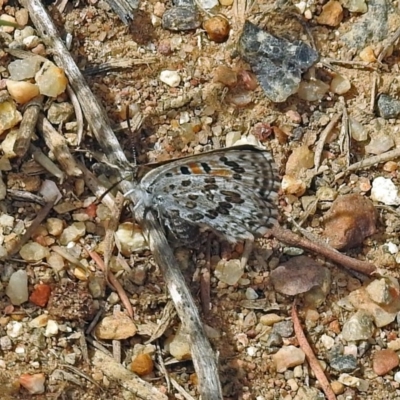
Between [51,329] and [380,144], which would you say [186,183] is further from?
[380,144]

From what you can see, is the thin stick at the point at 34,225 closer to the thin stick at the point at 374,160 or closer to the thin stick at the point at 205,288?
the thin stick at the point at 205,288

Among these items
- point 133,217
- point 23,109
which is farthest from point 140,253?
point 23,109

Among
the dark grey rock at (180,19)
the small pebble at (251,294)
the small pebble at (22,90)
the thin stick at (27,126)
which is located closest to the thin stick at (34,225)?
the thin stick at (27,126)

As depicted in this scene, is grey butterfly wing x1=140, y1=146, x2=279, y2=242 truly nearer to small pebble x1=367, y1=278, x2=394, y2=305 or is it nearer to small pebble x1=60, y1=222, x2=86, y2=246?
small pebble x1=60, y1=222, x2=86, y2=246

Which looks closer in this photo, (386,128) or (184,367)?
(184,367)

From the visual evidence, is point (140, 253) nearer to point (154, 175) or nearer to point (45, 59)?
point (154, 175)

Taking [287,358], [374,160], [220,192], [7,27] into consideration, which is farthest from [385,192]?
[7,27]
